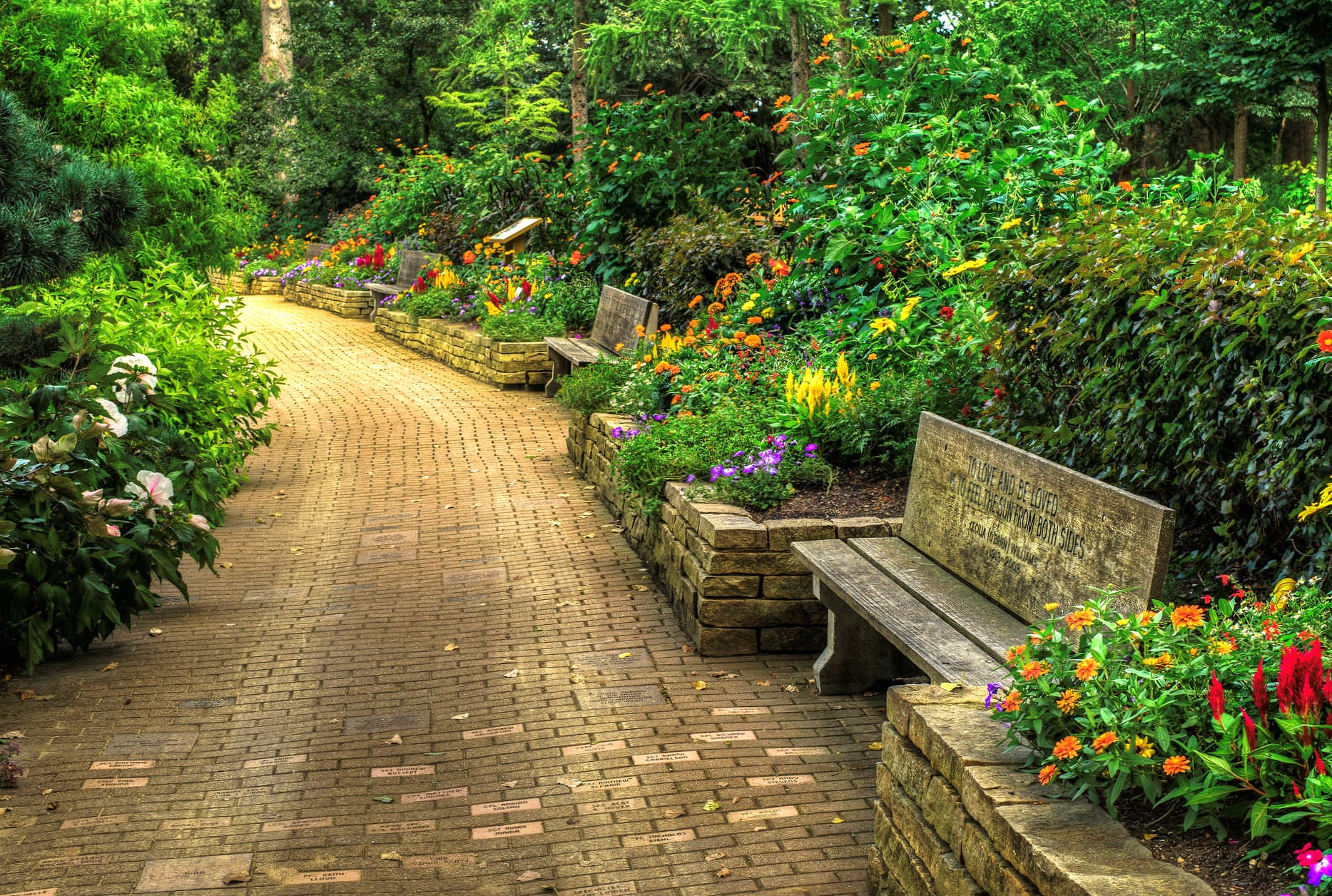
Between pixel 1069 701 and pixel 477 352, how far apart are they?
35.1ft

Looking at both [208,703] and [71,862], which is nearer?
[71,862]

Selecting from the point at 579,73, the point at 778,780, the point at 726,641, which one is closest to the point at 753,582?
the point at 726,641

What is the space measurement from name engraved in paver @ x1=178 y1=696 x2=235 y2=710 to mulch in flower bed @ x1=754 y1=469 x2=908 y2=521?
2313mm

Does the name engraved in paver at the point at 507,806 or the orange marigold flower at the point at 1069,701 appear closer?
the orange marigold flower at the point at 1069,701

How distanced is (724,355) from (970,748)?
5002 mm

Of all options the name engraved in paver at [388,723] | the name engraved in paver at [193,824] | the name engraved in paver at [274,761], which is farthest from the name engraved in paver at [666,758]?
the name engraved in paver at [193,824]

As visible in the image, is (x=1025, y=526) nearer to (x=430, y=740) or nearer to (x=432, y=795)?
(x=432, y=795)

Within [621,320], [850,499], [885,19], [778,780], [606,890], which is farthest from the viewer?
[885,19]

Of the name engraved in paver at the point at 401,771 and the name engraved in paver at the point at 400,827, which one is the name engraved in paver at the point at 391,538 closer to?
the name engraved in paver at the point at 401,771

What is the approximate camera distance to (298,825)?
367 centimetres

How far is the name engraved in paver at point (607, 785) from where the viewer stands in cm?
391

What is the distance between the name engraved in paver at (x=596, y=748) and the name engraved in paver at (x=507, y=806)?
1.19 ft

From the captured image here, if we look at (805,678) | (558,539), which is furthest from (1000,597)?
(558,539)

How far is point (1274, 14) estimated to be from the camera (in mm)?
16375
